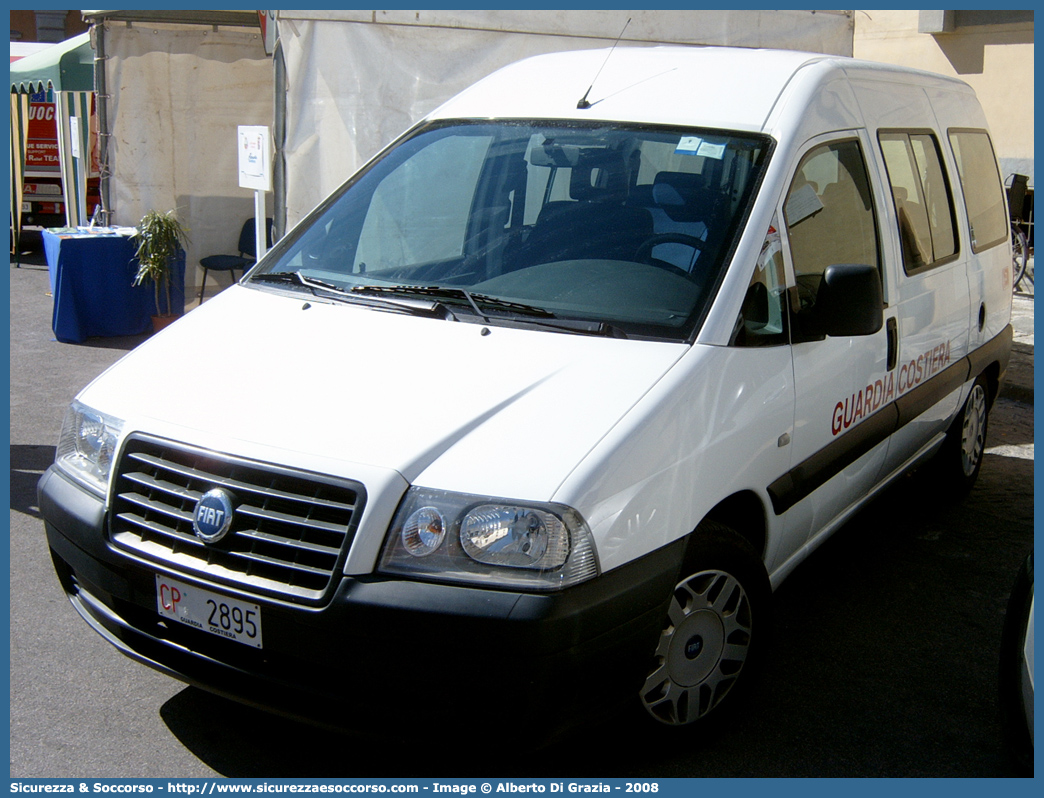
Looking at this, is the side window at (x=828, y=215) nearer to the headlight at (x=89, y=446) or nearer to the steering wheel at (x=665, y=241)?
the steering wheel at (x=665, y=241)

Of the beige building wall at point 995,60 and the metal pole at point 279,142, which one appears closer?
the metal pole at point 279,142

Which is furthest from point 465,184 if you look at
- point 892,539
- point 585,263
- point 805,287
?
point 892,539

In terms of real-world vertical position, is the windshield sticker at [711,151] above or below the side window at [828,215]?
above

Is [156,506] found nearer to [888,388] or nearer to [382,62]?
[888,388]

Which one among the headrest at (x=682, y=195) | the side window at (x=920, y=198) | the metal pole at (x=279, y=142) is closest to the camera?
the headrest at (x=682, y=195)

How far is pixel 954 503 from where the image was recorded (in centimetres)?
545

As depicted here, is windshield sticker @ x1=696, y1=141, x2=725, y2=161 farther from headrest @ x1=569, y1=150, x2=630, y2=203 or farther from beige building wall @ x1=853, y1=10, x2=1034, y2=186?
beige building wall @ x1=853, y1=10, x2=1034, y2=186

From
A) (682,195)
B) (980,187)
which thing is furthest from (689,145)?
(980,187)

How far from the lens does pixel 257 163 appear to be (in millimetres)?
7449

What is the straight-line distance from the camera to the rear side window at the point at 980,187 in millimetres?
5016

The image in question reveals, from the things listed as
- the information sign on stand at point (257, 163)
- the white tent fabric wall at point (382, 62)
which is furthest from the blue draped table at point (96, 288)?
the white tent fabric wall at point (382, 62)

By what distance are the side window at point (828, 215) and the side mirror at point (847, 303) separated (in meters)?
0.12

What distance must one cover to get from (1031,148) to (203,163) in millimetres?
10376
